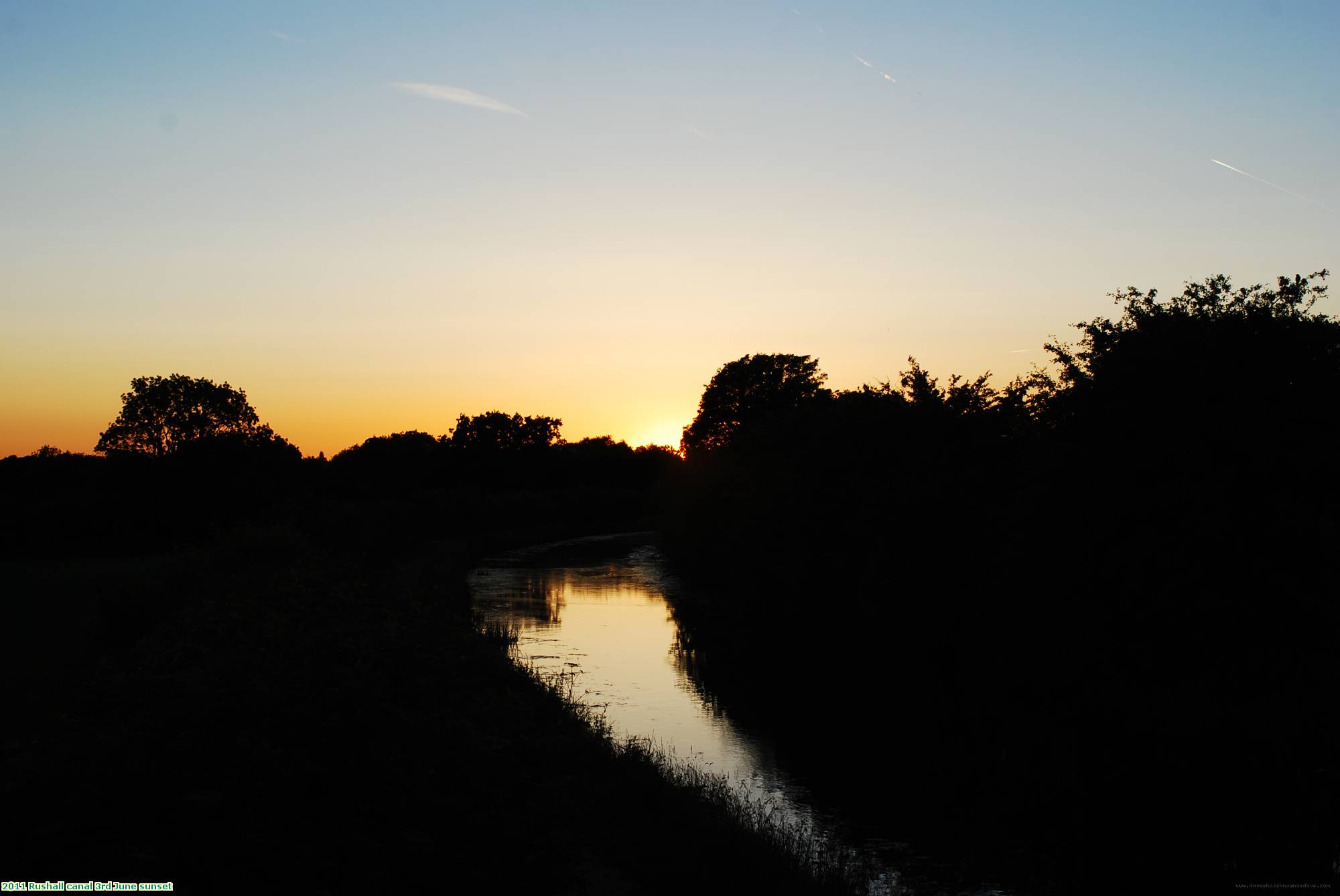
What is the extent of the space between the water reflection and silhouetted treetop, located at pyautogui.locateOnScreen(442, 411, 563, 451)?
8614cm

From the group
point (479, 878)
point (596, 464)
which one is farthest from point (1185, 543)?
point (596, 464)

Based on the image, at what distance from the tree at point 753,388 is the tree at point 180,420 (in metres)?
34.5

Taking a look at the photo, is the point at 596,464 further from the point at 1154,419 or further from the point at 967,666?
the point at 1154,419

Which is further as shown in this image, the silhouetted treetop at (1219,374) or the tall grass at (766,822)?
the silhouetted treetop at (1219,374)

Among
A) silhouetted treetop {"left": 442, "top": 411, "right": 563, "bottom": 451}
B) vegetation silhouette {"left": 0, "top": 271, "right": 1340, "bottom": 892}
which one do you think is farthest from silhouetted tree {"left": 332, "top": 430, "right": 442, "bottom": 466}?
vegetation silhouette {"left": 0, "top": 271, "right": 1340, "bottom": 892}

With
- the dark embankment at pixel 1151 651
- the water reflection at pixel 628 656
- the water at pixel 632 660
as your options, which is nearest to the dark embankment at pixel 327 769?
the water at pixel 632 660

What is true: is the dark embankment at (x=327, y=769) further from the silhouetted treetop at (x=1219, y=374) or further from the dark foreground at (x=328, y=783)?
the silhouetted treetop at (x=1219, y=374)

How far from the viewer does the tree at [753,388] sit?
269ft

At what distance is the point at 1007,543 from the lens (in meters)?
18.0

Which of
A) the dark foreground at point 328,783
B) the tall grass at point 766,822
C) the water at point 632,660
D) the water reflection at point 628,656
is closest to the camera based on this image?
the dark foreground at point 328,783

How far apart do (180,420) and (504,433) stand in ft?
249

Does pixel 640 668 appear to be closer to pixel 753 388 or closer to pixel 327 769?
pixel 327 769

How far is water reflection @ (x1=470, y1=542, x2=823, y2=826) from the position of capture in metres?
18.1

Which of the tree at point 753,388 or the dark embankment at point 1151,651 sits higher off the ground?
the tree at point 753,388
